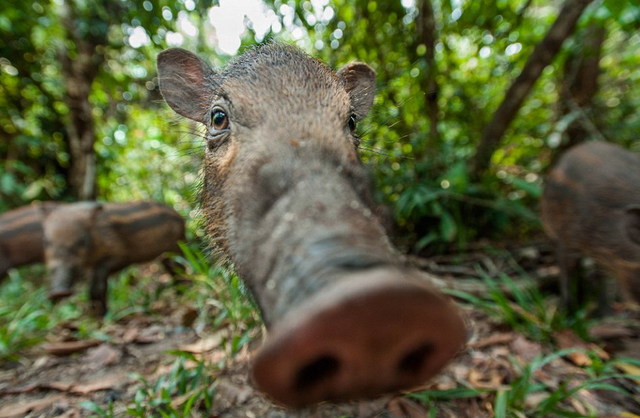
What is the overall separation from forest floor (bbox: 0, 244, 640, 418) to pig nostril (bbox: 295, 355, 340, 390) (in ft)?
3.53

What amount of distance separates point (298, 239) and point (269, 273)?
4.6 inches

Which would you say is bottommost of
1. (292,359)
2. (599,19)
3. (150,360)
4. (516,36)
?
(150,360)

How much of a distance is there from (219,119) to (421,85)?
333cm

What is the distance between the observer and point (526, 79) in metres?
3.91

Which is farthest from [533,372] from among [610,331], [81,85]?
[81,85]

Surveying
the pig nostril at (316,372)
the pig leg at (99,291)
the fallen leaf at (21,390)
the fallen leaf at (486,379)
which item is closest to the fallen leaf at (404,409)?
the fallen leaf at (486,379)

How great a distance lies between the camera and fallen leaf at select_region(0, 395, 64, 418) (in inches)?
84.2

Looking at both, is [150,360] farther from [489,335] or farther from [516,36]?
[516,36]

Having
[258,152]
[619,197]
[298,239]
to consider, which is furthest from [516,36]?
[298,239]

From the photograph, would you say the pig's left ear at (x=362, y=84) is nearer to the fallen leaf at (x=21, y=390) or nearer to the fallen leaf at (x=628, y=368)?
the fallen leaf at (x=628, y=368)

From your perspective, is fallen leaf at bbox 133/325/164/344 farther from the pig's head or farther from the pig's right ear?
the pig's right ear

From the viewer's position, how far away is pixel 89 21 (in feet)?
16.1

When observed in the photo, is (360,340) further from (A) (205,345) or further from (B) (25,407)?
(B) (25,407)

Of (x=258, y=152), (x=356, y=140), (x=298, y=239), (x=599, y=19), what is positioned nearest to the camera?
(x=298, y=239)
